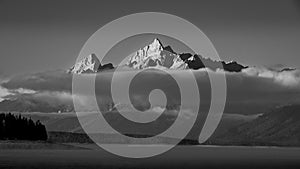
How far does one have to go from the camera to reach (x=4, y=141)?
162000 mm

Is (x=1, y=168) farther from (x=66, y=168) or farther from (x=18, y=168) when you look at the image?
(x=66, y=168)

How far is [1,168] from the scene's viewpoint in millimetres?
98562

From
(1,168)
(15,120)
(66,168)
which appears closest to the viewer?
(1,168)

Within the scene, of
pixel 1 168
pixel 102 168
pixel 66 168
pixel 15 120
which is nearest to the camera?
pixel 1 168

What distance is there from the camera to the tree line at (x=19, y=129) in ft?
501

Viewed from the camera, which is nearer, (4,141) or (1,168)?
(1,168)

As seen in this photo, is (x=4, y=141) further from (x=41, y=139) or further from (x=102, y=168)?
(x=102, y=168)

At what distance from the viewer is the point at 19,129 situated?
153375mm

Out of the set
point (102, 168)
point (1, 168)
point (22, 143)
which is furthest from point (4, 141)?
point (1, 168)

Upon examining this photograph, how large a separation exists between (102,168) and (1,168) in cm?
2052

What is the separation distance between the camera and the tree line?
15275cm

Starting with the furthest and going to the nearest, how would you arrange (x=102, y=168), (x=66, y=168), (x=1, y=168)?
(x=102, y=168), (x=66, y=168), (x=1, y=168)

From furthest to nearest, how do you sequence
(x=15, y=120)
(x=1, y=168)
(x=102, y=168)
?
(x=15, y=120)
(x=102, y=168)
(x=1, y=168)

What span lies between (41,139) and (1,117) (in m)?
10.7
